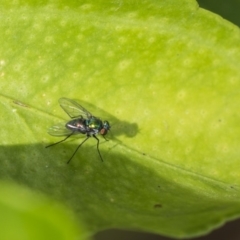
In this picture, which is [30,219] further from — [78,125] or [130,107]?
[78,125]

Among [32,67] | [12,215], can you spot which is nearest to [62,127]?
[32,67]

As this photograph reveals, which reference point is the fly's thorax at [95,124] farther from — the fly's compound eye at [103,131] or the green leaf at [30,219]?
the green leaf at [30,219]

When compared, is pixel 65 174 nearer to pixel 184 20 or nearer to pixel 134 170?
pixel 134 170

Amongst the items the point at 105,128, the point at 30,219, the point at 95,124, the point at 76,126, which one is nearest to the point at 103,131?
the point at 105,128

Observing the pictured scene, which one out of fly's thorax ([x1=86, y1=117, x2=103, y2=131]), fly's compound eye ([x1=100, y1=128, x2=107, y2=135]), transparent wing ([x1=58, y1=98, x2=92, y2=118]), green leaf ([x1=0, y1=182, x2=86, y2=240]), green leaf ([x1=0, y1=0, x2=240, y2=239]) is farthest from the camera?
fly's thorax ([x1=86, y1=117, x2=103, y2=131])

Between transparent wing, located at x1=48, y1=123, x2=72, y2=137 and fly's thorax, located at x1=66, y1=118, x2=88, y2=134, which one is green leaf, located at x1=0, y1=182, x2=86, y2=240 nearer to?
transparent wing, located at x1=48, y1=123, x2=72, y2=137

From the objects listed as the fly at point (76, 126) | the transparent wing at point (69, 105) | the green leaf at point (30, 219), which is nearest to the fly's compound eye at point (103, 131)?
the fly at point (76, 126)

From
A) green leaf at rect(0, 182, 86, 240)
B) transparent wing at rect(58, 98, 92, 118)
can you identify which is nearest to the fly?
transparent wing at rect(58, 98, 92, 118)
